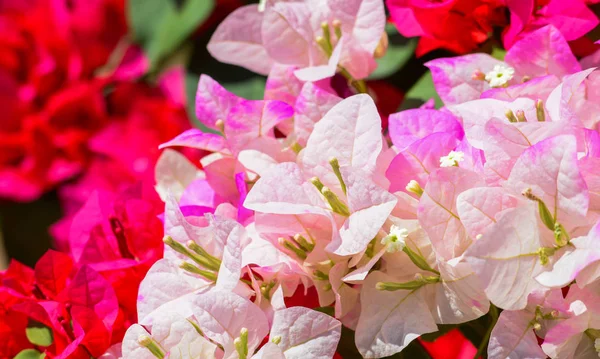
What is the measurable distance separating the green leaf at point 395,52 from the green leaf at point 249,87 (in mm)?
136

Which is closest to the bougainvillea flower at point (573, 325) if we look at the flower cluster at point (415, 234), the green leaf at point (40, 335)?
the flower cluster at point (415, 234)

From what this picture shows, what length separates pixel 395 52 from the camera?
2.14ft

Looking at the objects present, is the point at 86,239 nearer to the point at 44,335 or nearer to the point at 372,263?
the point at 44,335

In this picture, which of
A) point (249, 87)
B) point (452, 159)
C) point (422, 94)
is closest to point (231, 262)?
point (452, 159)

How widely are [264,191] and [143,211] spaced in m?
0.12

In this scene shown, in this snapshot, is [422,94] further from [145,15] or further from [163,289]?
[145,15]

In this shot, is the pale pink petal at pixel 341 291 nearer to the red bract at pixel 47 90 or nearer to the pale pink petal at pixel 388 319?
the pale pink petal at pixel 388 319

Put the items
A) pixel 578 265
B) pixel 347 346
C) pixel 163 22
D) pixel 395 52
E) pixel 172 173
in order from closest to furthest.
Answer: pixel 578 265, pixel 347 346, pixel 172 173, pixel 395 52, pixel 163 22

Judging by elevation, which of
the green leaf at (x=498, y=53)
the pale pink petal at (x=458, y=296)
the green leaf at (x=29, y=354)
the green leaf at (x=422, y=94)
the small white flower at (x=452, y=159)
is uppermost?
the small white flower at (x=452, y=159)

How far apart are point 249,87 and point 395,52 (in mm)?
172

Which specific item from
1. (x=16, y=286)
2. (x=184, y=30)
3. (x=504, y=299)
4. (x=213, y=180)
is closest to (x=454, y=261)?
(x=504, y=299)

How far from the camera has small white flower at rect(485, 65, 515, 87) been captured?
1.48 feet

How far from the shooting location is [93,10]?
88 centimetres

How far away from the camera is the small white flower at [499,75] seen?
45 cm
